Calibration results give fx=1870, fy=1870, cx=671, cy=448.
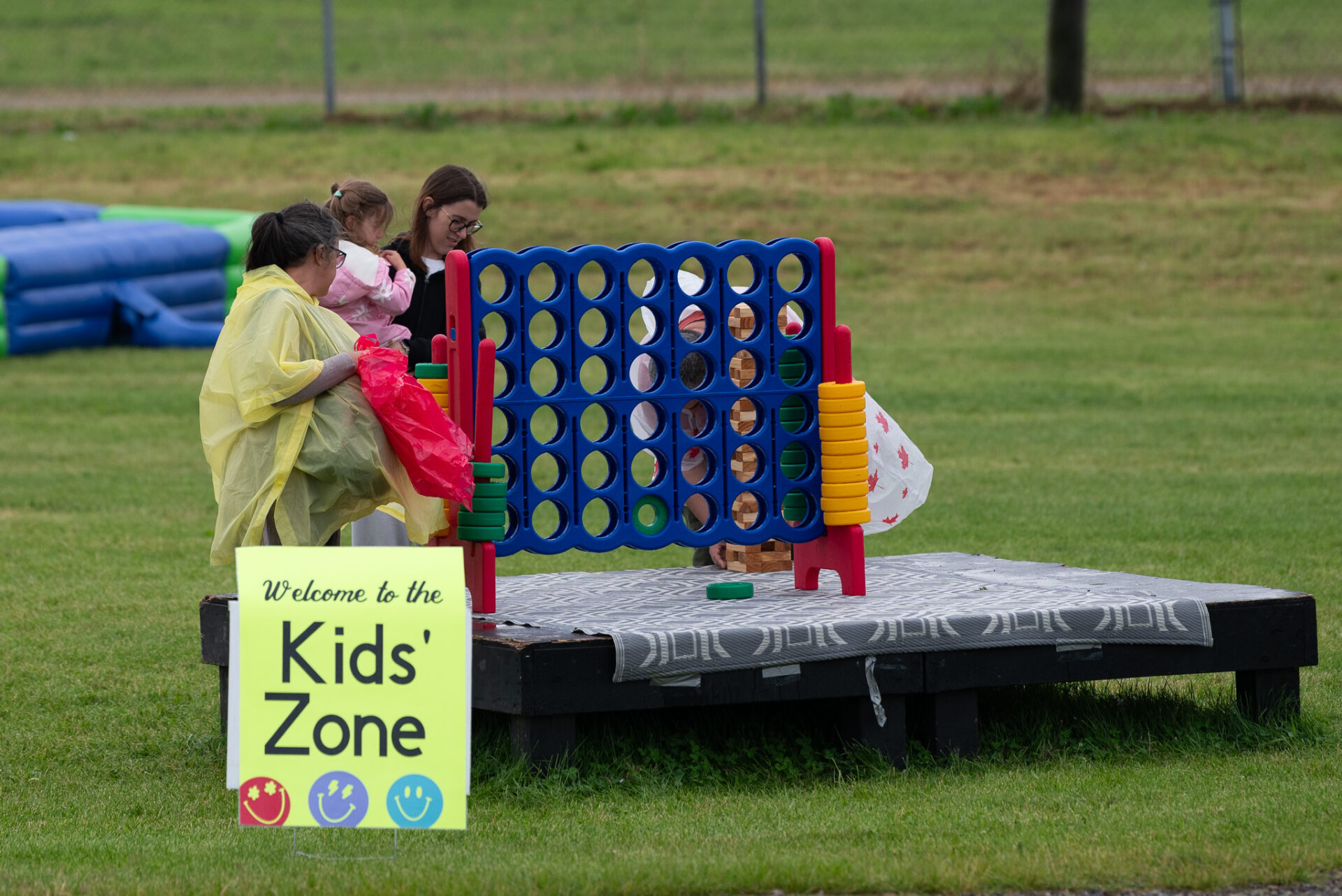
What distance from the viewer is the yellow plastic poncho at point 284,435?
5531 mm

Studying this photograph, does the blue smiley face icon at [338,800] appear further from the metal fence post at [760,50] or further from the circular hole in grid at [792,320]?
the metal fence post at [760,50]

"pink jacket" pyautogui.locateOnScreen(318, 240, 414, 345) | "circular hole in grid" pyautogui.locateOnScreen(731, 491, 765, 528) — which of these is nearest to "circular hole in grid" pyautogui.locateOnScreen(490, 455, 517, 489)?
"pink jacket" pyautogui.locateOnScreen(318, 240, 414, 345)

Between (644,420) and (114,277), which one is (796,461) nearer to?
(644,420)

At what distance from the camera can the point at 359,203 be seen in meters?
6.55

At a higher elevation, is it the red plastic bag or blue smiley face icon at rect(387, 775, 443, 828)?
the red plastic bag

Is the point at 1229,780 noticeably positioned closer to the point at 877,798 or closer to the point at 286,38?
the point at 877,798

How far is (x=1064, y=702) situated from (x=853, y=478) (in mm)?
1026

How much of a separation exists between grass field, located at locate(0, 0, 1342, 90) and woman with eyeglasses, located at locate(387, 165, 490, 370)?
19.3 m

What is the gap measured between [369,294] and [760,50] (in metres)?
18.2

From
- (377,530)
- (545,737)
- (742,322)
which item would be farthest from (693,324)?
(545,737)

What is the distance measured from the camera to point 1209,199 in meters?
21.3

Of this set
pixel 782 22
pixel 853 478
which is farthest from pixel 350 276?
pixel 782 22

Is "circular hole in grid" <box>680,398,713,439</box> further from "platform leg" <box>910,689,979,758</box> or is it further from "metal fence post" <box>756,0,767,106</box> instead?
"metal fence post" <box>756,0,767,106</box>

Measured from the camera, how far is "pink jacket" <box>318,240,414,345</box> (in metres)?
6.39
